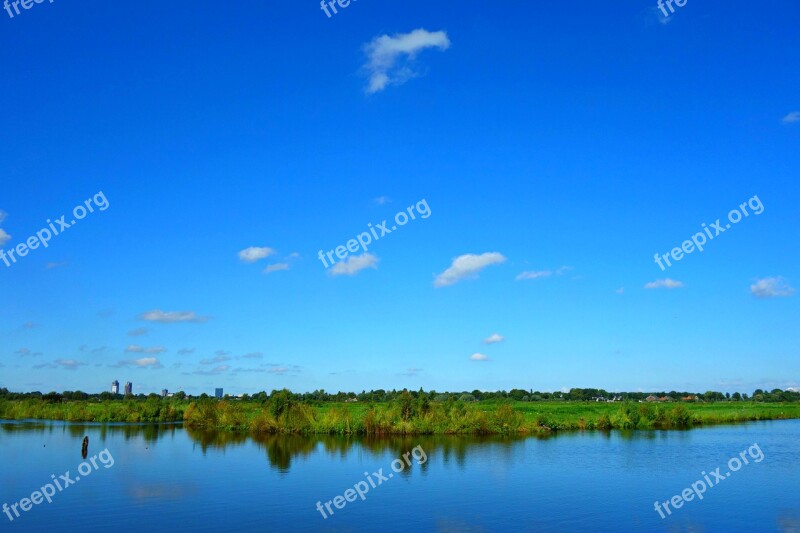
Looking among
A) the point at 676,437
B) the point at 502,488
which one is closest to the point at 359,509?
the point at 502,488

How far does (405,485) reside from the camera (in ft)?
119

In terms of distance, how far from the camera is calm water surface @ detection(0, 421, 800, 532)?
27266mm

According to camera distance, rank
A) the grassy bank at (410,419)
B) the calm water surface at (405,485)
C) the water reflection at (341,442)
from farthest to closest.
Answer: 1. the grassy bank at (410,419)
2. the water reflection at (341,442)
3. the calm water surface at (405,485)

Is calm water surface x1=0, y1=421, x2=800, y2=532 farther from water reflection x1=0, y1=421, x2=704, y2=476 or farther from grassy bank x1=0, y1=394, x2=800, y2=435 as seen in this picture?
grassy bank x1=0, y1=394, x2=800, y2=435

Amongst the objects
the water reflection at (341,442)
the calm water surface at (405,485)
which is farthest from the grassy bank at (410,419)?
the calm water surface at (405,485)

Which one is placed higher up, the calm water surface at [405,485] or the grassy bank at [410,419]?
the grassy bank at [410,419]

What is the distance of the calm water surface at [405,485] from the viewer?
89.5 feet

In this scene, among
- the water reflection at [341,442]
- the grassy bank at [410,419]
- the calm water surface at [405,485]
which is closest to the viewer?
the calm water surface at [405,485]

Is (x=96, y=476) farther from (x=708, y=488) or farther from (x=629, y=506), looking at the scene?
(x=708, y=488)

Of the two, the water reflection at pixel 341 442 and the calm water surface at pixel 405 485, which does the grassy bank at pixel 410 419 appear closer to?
the water reflection at pixel 341 442

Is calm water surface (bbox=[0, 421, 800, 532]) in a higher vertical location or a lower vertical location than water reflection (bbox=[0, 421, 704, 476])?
lower

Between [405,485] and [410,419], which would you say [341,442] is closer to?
[410,419]

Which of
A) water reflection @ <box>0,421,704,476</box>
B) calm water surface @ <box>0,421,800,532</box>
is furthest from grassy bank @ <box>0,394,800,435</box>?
calm water surface @ <box>0,421,800,532</box>

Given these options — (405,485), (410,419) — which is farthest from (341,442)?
(405,485)
